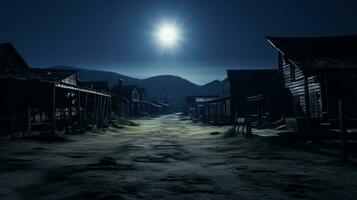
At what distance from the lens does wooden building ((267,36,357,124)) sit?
53.8ft

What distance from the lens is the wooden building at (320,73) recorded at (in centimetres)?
1641

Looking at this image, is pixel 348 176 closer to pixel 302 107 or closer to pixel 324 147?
pixel 324 147

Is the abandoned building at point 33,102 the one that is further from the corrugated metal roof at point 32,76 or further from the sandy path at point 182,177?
the sandy path at point 182,177

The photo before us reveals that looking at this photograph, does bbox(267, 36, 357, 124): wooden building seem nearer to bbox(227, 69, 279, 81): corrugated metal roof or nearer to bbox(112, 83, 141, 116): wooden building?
bbox(227, 69, 279, 81): corrugated metal roof

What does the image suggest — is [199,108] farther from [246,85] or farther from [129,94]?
[129,94]

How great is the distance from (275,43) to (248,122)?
11.1 m

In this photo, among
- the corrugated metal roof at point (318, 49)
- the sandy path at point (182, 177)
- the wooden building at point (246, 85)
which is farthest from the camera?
the wooden building at point (246, 85)

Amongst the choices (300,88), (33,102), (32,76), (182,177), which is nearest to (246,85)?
(300,88)

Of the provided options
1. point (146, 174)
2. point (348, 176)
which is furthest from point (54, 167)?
point (348, 176)

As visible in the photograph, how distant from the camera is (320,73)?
52.7 ft

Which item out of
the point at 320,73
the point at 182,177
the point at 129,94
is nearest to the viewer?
the point at 182,177

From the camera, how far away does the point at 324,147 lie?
40.8 ft

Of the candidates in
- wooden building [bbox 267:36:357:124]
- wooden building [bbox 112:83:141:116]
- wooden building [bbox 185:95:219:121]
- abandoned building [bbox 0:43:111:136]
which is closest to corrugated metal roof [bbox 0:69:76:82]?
abandoned building [bbox 0:43:111:136]

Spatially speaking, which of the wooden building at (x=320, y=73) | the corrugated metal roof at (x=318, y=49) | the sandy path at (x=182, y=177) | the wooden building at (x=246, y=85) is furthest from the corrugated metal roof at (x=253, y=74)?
the sandy path at (x=182, y=177)
